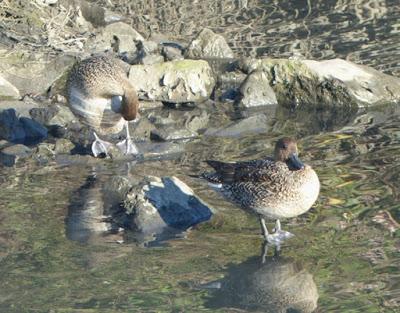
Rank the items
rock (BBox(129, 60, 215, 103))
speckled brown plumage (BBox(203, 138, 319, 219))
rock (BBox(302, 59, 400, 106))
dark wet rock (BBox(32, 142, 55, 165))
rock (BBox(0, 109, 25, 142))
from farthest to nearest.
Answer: rock (BBox(129, 60, 215, 103))
rock (BBox(302, 59, 400, 106))
rock (BBox(0, 109, 25, 142))
dark wet rock (BBox(32, 142, 55, 165))
speckled brown plumage (BBox(203, 138, 319, 219))

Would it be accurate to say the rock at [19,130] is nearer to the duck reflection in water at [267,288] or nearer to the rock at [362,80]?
the rock at [362,80]

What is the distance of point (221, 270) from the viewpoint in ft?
24.6

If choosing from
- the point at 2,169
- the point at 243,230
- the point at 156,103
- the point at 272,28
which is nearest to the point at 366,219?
the point at 243,230

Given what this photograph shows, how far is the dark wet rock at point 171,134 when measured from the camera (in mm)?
11266

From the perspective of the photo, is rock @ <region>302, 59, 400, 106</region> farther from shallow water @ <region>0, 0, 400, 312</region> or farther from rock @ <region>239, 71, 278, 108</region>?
rock @ <region>239, 71, 278, 108</region>

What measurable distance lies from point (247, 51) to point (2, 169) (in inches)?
232

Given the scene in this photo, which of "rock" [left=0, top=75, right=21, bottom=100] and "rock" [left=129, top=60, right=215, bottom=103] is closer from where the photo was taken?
"rock" [left=0, top=75, right=21, bottom=100]

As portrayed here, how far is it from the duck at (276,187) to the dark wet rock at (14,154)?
3.19 meters

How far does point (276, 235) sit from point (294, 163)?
1.98 feet

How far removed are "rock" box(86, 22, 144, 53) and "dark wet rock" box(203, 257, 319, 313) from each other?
25.5 ft

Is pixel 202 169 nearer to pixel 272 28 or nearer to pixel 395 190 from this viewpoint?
pixel 395 190

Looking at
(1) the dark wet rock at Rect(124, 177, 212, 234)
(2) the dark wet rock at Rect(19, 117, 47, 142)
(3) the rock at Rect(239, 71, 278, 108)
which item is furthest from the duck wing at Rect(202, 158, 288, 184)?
(3) the rock at Rect(239, 71, 278, 108)

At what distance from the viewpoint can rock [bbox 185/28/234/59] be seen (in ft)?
48.6

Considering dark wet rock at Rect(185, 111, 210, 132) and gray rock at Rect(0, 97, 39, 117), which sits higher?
gray rock at Rect(0, 97, 39, 117)
